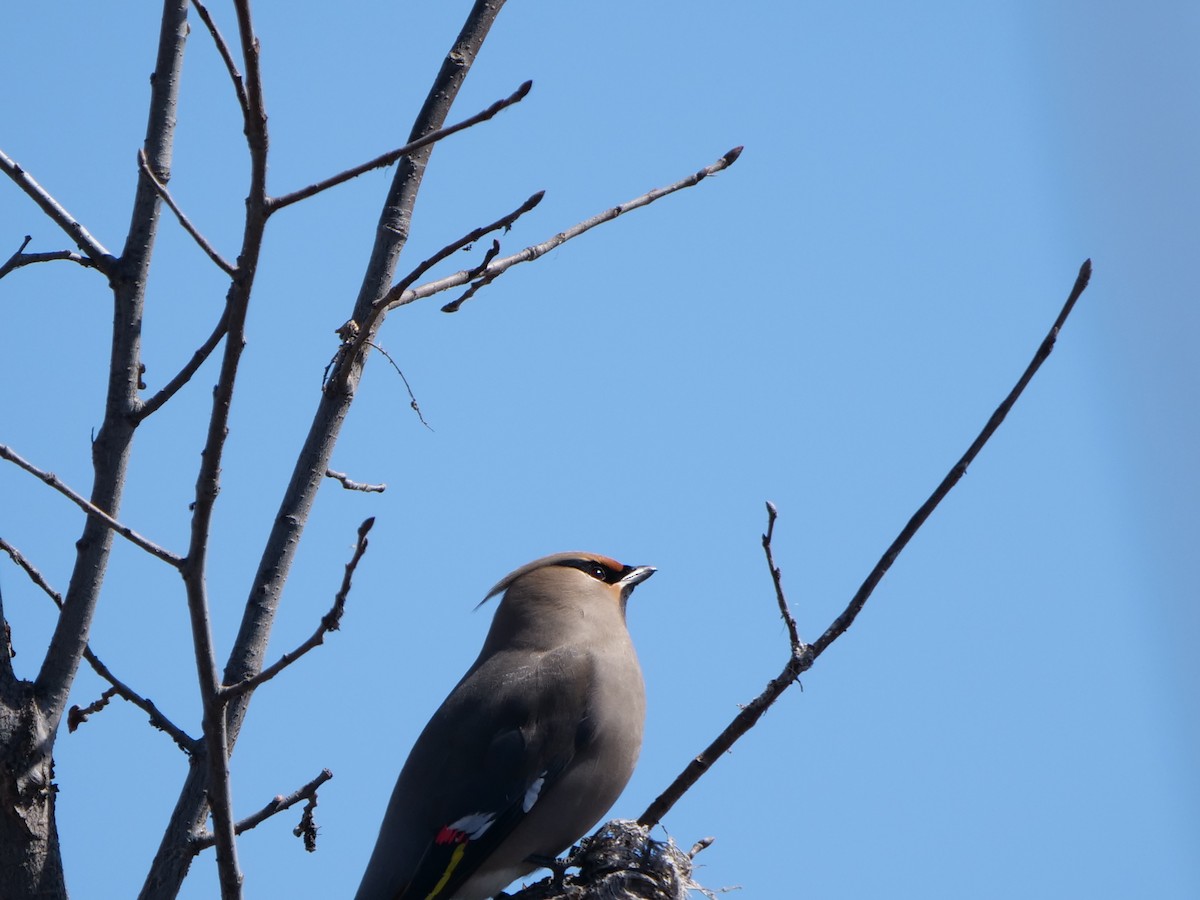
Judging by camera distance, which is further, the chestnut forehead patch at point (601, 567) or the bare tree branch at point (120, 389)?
the chestnut forehead patch at point (601, 567)

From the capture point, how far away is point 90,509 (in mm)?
2213

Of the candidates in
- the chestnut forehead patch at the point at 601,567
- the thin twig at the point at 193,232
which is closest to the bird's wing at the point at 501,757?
the chestnut forehead patch at the point at 601,567

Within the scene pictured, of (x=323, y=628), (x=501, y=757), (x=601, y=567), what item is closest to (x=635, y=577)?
(x=601, y=567)

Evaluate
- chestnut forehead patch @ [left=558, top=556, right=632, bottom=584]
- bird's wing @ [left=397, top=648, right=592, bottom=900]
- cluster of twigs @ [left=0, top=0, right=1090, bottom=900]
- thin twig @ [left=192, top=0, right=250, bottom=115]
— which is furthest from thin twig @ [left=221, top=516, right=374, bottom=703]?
chestnut forehead patch @ [left=558, top=556, right=632, bottom=584]

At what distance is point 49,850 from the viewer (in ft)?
9.12

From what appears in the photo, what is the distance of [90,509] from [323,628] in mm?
408

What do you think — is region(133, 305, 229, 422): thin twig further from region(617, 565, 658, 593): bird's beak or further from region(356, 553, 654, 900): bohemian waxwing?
region(617, 565, 658, 593): bird's beak

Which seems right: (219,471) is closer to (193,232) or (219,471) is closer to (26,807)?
(193,232)

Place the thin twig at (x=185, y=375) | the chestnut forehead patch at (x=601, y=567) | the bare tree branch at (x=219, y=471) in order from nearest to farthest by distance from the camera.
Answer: the bare tree branch at (x=219, y=471)
the thin twig at (x=185, y=375)
the chestnut forehead patch at (x=601, y=567)

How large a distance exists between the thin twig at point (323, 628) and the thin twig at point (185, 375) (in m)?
0.43

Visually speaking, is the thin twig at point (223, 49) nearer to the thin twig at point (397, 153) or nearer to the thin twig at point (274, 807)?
the thin twig at point (397, 153)

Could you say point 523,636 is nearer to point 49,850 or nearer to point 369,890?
point 369,890

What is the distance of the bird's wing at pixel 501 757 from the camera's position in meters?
3.71

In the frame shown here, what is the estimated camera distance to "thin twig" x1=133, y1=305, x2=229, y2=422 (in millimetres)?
2449
